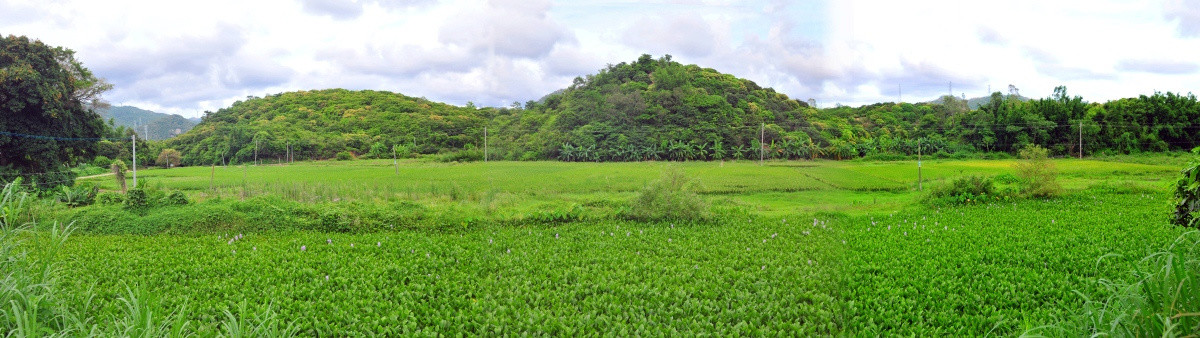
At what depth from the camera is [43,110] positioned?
11.2m

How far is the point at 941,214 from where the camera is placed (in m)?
8.70

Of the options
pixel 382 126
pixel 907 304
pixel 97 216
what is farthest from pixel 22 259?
pixel 382 126

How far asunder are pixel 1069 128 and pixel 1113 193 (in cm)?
189

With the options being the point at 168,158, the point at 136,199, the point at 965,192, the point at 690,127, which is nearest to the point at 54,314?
the point at 136,199

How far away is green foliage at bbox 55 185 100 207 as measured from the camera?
1062cm

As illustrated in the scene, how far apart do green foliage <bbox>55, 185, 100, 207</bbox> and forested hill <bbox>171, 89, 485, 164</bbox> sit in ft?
10.1

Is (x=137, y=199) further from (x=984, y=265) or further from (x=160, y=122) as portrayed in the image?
(x=160, y=122)

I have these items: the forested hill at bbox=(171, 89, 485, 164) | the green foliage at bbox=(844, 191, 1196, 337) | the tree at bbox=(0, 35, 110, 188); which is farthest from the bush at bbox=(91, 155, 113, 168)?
the green foliage at bbox=(844, 191, 1196, 337)

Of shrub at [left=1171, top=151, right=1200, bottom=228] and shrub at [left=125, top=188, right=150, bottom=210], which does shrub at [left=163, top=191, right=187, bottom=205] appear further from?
shrub at [left=1171, top=151, right=1200, bottom=228]

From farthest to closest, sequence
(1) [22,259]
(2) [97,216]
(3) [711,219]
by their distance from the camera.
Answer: (2) [97,216]
(3) [711,219]
(1) [22,259]

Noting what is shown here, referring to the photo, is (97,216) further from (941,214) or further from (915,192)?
(915,192)

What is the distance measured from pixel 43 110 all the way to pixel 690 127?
1329 cm

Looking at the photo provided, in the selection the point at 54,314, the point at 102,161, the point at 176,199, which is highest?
the point at 102,161

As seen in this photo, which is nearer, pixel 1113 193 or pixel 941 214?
pixel 941 214
